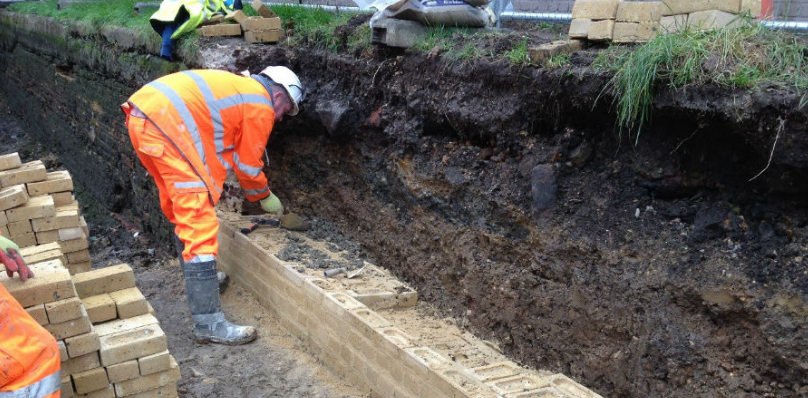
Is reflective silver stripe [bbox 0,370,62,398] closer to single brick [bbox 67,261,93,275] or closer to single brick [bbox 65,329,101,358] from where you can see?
single brick [bbox 65,329,101,358]

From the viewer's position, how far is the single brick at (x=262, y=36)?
6324mm

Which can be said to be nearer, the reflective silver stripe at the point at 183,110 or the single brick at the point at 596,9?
the single brick at the point at 596,9

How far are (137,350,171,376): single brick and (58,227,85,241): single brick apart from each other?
184 centimetres

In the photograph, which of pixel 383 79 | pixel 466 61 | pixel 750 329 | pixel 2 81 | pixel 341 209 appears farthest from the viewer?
pixel 2 81

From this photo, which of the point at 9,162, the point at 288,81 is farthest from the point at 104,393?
the point at 9,162

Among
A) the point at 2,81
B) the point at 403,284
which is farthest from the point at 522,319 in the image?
the point at 2,81

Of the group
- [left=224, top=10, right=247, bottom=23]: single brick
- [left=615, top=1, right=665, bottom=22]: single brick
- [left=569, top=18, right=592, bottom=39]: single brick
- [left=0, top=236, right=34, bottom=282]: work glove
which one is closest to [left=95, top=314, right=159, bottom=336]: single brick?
[left=0, top=236, right=34, bottom=282]: work glove

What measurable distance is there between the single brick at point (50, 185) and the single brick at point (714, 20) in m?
4.36

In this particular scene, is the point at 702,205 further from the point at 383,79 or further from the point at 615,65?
the point at 383,79

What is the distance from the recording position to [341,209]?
574 centimetres

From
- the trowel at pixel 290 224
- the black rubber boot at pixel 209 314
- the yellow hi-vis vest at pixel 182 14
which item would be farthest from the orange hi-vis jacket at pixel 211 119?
the yellow hi-vis vest at pixel 182 14

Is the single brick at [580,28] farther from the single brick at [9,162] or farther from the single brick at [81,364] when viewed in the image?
the single brick at [9,162]

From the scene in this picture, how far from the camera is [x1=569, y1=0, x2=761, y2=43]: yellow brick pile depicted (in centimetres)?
358

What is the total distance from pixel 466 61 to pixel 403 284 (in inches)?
60.6
